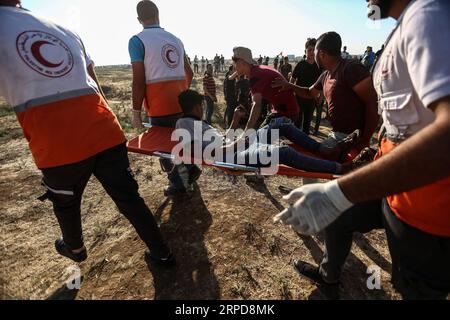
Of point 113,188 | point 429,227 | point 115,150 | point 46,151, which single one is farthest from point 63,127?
point 429,227

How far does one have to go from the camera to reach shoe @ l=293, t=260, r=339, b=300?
2.37 m

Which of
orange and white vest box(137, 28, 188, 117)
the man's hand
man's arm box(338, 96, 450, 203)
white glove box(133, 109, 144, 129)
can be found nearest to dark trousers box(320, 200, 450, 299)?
man's arm box(338, 96, 450, 203)

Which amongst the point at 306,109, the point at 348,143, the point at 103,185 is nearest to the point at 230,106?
the point at 306,109

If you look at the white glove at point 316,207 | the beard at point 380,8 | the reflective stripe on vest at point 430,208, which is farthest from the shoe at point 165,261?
the beard at point 380,8

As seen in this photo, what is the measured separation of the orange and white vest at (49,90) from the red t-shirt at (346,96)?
7.66ft

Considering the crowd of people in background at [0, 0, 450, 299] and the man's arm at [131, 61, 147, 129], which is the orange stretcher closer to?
the crowd of people in background at [0, 0, 450, 299]

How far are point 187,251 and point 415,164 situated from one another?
2.46m

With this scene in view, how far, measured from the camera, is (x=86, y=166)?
211 centimetres

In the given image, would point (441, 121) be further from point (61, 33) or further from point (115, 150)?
point (61, 33)

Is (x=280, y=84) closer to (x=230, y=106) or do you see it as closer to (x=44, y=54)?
(x=44, y=54)

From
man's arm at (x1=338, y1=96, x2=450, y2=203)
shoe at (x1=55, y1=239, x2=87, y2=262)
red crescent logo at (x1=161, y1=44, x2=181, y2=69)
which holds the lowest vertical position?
shoe at (x1=55, y1=239, x2=87, y2=262)

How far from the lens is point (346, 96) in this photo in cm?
292

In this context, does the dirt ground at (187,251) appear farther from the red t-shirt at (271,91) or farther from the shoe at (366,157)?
A: the red t-shirt at (271,91)

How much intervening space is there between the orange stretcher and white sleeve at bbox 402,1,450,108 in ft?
5.34
